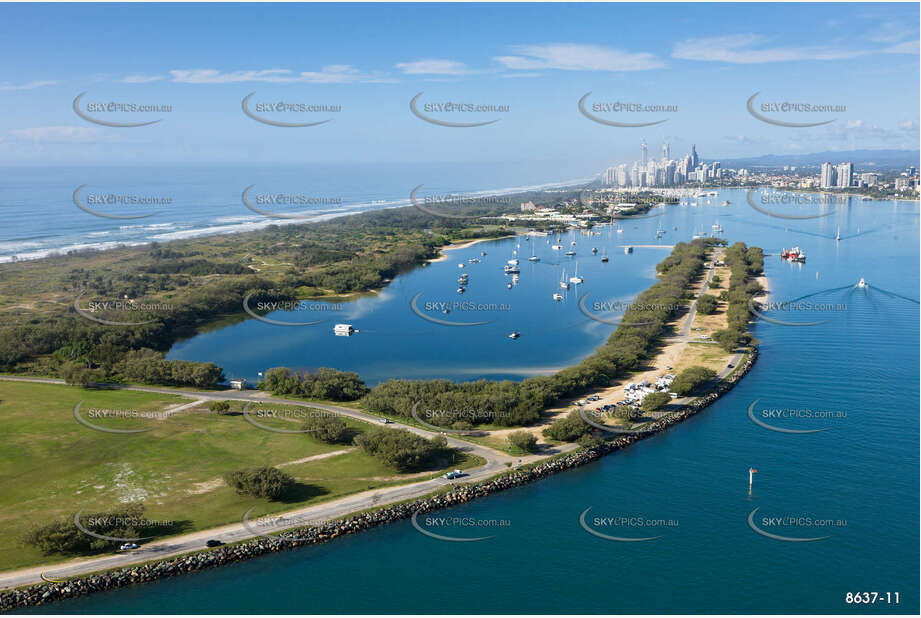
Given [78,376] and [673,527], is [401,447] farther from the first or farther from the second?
[78,376]

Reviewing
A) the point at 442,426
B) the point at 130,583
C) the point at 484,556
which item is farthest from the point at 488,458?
the point at 130,583

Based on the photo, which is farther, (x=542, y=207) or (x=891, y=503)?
(x=542, y=207)

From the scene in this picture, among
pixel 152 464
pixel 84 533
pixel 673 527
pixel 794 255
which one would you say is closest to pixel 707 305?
pixel 794 255

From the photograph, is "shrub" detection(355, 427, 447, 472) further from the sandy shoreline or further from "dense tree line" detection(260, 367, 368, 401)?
the sandy shoreline

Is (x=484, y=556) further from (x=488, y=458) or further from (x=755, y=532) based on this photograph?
(x=755, y=532)

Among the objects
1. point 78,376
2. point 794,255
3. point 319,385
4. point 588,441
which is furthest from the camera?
point 794,255

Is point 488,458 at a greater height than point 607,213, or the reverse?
point 607,213

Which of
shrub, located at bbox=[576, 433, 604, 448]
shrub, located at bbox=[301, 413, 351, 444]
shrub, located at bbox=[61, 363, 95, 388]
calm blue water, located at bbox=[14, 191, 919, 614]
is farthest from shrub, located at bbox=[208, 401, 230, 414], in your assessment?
shrub, located at bbox=[576, 433, 604, 448]
